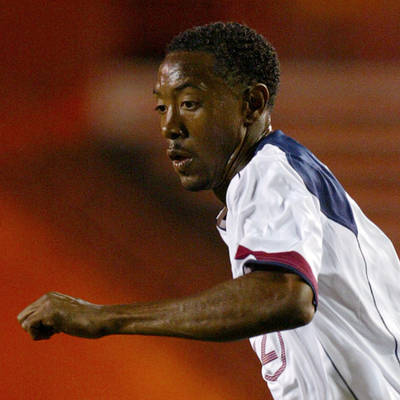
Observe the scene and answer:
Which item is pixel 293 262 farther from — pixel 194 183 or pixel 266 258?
pixel 194 183

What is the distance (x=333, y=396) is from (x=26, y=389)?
72.4 inches

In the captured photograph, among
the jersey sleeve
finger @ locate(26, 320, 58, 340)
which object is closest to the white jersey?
the jersey sleeve

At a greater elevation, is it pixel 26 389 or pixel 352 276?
pixel 352 276

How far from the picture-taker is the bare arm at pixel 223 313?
2.65ft

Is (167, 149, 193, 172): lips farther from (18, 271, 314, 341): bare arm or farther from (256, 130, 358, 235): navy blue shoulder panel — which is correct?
(18, 271, 314, 341): bare arm

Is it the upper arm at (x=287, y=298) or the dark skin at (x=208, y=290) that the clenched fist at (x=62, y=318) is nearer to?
the dark skin at (x=208, y=290)

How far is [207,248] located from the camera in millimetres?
2848

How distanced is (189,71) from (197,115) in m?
0.07

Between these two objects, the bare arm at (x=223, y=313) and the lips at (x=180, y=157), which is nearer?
the bare arm at (x=223, y=313)

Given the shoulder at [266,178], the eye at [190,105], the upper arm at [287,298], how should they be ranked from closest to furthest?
the upper arm at [287,298] < the shoulder at [266,178] < the eye at [190,105]

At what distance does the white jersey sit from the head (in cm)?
9

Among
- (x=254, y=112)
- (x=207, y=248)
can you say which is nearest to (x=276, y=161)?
(x=254, y=112)

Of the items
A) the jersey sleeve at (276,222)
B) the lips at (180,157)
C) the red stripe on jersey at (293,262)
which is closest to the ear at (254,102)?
the lips at (180,157)

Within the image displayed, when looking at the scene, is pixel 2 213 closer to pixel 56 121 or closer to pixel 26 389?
pixel 56 121
